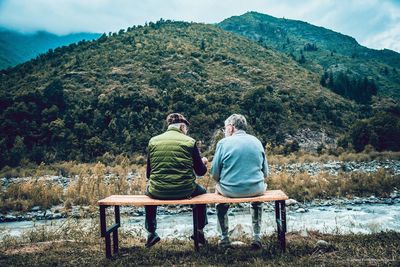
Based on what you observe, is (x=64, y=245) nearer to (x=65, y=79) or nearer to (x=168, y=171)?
(x=168, y=171)

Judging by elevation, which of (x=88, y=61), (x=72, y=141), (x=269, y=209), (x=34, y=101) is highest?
(x=88, y=61)

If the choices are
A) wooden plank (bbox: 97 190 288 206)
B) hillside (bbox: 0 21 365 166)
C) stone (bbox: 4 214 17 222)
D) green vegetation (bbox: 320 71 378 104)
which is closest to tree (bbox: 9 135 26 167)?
hillside (bbox: 0 21 365 166)

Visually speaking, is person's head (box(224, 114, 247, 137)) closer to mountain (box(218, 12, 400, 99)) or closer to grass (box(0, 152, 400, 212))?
grass (box(0, 152, 400, 212))

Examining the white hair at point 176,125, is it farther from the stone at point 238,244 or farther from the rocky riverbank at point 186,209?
the rocky riverbank at point 186,209

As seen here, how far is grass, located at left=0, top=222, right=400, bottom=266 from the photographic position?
430 cm

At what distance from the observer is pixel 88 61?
1831 inches

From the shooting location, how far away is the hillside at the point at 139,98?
28.4 meters

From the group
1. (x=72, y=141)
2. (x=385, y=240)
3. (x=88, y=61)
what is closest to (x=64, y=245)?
(x=385, y=240)

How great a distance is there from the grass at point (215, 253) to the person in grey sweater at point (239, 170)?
44 cm

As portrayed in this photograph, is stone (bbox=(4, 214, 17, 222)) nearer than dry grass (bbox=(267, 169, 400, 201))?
Yes

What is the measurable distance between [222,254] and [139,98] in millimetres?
29899

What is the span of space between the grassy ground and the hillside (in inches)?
856

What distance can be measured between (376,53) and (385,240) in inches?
4872

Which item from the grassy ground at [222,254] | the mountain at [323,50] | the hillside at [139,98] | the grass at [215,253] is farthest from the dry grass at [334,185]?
the mountain at [323,50]
